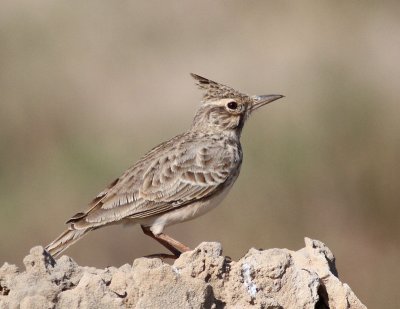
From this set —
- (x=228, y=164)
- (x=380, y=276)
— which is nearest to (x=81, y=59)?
(x=380, y=276)

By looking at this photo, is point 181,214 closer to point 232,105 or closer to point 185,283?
point 232,105

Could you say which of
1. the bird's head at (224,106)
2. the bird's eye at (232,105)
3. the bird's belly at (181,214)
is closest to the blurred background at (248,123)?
the bird's head at (224,106)

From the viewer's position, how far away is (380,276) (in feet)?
46.7

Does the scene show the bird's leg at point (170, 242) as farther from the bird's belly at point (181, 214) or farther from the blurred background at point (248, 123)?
the blurred background at point (248, 123)

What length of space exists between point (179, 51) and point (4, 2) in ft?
10.1

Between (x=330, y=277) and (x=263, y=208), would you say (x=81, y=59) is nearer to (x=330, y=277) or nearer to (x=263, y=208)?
(x=263, y=208)

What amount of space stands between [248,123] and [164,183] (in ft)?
22.0

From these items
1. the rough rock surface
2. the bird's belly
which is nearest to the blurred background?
the bird's belly

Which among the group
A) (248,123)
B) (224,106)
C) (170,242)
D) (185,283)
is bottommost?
(185,283)

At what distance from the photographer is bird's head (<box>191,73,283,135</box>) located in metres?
10.7

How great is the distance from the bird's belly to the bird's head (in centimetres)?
75

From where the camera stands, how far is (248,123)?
54.6ft

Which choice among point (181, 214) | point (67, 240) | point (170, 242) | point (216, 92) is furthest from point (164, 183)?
point (216, 92)

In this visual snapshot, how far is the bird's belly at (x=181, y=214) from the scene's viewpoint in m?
9.95
